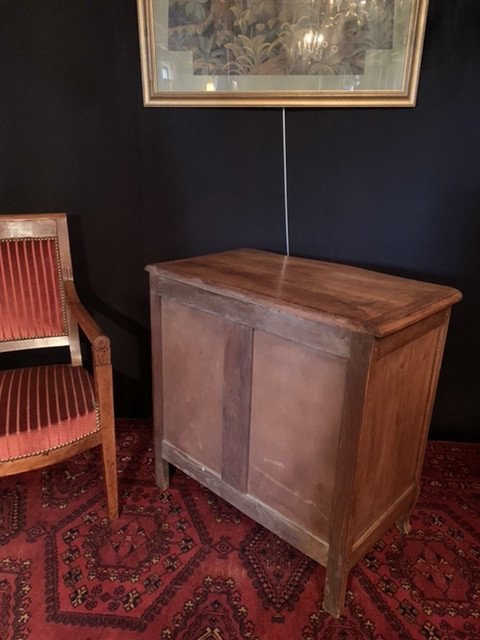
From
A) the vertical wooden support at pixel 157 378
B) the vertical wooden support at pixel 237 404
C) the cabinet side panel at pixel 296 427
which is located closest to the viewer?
the cabinet side panel at pixel 296 427

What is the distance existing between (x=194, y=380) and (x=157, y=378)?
0.66 feet

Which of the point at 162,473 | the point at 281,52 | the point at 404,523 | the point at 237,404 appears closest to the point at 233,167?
the point at 281,52

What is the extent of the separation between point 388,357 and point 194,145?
129 cm

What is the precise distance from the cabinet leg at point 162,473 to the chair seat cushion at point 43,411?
0.39m

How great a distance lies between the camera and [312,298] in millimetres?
1280

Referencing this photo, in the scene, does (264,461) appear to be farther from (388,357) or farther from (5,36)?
(5,36)

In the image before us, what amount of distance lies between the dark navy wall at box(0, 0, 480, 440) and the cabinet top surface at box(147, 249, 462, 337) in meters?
0.39

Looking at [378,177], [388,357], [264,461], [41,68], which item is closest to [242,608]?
[264,461]

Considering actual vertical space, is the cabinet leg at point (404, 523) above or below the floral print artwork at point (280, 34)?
below

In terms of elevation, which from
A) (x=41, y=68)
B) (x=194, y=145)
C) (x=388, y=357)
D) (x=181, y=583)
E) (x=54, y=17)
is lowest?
(x=181, y=583)

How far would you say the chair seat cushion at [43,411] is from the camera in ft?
4.67

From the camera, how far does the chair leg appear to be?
1596mm

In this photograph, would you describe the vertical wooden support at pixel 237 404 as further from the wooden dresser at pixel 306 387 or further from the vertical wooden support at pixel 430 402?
the vertical wooden support at pixel 430 402

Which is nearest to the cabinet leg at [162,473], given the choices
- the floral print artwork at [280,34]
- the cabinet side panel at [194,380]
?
the cabinet side panel at [194,380]
